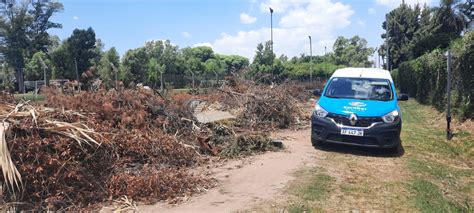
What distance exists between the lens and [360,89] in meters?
9.84

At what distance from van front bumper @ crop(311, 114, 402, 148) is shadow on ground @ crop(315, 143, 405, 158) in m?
0.39

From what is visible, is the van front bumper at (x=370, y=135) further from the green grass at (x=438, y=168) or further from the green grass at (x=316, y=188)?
the green grass at (x=316, y=188)

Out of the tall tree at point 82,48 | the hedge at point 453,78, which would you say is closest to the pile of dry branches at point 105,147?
the hedge at point 453,78

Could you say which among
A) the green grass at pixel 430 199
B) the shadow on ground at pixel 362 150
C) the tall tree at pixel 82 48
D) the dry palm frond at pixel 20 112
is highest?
the tall tree at pixel 82 48

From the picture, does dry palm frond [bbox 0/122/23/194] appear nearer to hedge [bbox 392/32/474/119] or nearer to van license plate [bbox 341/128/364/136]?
van license plate [bbox 341/128/364/136]

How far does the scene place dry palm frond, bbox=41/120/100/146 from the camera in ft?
19.8

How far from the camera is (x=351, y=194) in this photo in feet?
19.8

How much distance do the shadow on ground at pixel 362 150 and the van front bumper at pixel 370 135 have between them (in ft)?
1.27

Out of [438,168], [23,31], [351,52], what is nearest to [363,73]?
[438,168]

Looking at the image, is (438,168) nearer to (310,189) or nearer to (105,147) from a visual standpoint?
(310,189)

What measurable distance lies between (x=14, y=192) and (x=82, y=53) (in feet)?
161

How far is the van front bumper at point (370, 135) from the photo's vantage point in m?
8.58

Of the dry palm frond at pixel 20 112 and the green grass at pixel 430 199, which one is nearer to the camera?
the green grass at pixel 430 199

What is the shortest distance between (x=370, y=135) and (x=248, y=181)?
3.18 meters
